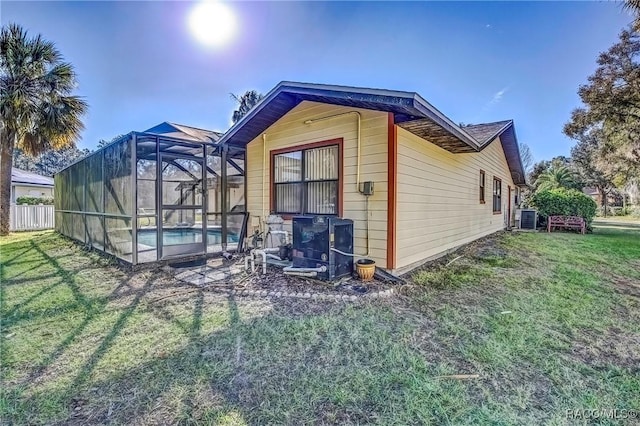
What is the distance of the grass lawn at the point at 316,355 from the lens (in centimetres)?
201

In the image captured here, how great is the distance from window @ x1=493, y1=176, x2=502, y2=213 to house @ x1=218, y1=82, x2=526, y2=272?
14.9ft

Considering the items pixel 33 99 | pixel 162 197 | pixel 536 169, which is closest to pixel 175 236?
pixel 162 197

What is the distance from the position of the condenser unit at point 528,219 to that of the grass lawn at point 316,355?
1091 cm

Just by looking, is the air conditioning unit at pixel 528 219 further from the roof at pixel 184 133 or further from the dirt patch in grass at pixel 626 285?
the roof at pixel 184 133

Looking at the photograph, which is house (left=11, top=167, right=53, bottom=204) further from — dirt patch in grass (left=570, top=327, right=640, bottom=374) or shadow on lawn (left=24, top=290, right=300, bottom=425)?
dirt patch in grass (left=570, top=327, right=640, bottom=374)

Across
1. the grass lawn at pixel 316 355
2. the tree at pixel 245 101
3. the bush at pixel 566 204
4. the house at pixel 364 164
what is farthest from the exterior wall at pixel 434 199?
the tree at pixel 245 101

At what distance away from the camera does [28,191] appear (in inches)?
664

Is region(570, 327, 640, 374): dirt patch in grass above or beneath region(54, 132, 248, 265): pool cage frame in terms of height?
beneath

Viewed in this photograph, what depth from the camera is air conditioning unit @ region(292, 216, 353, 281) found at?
4758mm

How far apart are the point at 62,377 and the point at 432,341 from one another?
3268 mm

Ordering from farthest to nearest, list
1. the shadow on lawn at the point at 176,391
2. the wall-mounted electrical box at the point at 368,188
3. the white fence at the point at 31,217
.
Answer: the white fence at the point at 31,217
the wall-mounted electrical box at the point at 368,188
the shadow on lawn at the point at 176,391

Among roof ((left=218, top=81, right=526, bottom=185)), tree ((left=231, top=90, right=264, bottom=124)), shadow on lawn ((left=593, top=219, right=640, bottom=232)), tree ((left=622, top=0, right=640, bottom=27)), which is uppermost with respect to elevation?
tree ((left=231, top=90, right=264, bottom=124))

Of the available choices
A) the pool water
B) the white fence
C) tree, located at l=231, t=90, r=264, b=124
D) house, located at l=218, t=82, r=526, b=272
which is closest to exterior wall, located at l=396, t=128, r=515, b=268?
house, located at l=218, t=82, r=526, b=272

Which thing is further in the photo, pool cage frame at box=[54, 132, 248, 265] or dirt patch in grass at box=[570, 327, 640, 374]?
pool cage frame at box=[54, 132, 248, 265]
